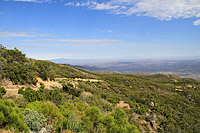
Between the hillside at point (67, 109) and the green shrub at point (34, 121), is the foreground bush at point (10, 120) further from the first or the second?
the green shrub at point (34, 121)

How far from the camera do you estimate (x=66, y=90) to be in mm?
13695

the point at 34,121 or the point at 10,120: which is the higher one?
the point at 10,120

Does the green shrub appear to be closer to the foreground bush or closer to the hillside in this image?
the hillside

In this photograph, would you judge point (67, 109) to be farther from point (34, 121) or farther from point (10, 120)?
point (10, 120)

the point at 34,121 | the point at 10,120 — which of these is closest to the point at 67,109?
the point at 34,121

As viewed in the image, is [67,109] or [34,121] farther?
[67,109]

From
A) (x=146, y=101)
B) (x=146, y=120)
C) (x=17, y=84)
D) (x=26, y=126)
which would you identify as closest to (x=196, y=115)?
(x=146, y=101)

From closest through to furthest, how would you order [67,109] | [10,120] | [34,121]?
[10,120] < [34,121] < [67,109]

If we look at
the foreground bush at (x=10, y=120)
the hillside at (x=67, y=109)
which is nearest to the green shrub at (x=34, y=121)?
the hillside at (x=67, y=109)

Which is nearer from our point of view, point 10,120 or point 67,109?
point 10,120

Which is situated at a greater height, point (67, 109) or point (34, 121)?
point (34, 121)

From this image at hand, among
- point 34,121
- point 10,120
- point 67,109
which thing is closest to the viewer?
point 10,120

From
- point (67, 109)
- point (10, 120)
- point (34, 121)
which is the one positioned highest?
point (10, 120)

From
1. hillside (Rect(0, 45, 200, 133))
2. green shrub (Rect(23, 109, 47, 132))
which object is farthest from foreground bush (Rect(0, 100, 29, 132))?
green shrub (Rect(23, 109, 47, 132))
